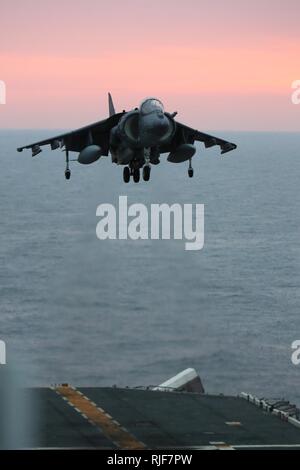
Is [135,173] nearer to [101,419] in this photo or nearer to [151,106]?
[151,106]

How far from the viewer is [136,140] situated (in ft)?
316

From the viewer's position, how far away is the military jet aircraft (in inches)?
3674

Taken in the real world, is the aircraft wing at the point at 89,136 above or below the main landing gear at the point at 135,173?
above

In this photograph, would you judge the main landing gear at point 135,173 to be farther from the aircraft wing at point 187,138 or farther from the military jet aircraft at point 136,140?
the aircraft wing at point 187,138

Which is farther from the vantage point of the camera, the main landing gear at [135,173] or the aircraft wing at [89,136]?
the aircraft wing at [89,136]

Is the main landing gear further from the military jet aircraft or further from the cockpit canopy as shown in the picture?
the cockpit canopy

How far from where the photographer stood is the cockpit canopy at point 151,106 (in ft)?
307

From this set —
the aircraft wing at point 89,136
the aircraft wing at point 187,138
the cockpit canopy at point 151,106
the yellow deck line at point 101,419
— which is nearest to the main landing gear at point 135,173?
the aircraft wing at point 187,138

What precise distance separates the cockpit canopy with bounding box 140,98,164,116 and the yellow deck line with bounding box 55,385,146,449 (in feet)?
135

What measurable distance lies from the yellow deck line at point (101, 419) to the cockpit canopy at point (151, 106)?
41.0m

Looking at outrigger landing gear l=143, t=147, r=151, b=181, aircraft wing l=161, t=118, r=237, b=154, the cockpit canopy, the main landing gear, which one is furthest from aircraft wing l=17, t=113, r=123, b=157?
the cockpit canopy
